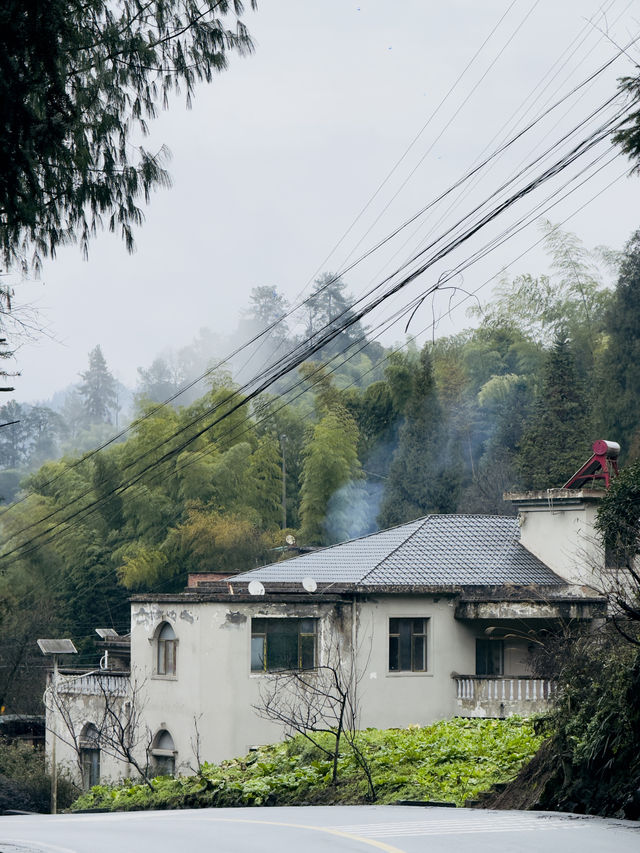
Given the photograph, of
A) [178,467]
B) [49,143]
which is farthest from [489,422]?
[49,143]

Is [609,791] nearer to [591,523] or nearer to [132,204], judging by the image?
[132,204]

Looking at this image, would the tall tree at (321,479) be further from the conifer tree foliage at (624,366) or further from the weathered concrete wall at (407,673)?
the weathered concrete wall at (407,673)

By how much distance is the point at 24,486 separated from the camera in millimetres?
78938

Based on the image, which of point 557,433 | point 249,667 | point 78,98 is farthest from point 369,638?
point 557,433

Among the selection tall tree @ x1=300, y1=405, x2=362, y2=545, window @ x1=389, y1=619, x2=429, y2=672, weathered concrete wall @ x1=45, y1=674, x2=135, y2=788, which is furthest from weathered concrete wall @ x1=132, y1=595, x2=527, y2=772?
tall tree @ x1=300, y1=405, x2=362, y2=545

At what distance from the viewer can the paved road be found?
11547mm

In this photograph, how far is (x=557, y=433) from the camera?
5969 centimetres

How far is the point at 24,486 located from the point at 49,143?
71183mm

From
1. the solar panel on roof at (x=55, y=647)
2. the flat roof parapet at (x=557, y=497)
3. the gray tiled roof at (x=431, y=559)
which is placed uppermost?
the flat roof parapet at (x=557, y=497)

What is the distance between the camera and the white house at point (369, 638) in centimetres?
3195

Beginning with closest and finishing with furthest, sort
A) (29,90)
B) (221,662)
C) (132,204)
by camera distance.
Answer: (29,90), (132,204), (221,662)

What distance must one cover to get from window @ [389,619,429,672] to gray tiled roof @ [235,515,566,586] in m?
1.18

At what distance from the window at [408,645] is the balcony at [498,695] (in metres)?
1.15

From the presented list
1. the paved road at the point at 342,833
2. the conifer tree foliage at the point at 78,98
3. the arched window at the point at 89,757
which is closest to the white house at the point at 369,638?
the arched window at the point at 89,757
